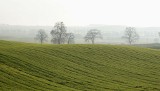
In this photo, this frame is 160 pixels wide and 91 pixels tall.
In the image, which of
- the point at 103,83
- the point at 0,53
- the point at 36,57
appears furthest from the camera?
the point at 36,57

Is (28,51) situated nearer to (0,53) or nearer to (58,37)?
(0,53)

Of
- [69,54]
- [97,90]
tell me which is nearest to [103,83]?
[97,90]

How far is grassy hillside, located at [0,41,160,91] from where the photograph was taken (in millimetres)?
42875

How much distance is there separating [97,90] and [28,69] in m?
13.0

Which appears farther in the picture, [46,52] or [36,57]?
[46,52]

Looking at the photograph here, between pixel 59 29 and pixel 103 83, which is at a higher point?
pixel 59 29

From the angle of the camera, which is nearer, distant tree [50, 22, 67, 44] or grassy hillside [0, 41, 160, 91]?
grassy hillside [0, 41, 160, 91]

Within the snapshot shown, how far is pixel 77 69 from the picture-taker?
2136 inches

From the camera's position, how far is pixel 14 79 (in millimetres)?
41469

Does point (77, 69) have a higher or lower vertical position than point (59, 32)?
lower

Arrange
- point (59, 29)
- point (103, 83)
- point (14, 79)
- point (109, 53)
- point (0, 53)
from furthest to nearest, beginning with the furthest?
1. point (59, 29)
2. point (109, 53)
3. point (0, 53)
4. point (103, 83)
5. point (14, 79)

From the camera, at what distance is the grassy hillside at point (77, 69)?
4288 cm

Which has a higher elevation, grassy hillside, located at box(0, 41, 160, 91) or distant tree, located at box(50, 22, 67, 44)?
distant tree, located at box(50, 22, 67, 44)

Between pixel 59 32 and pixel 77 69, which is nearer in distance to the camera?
pixel 77 69
